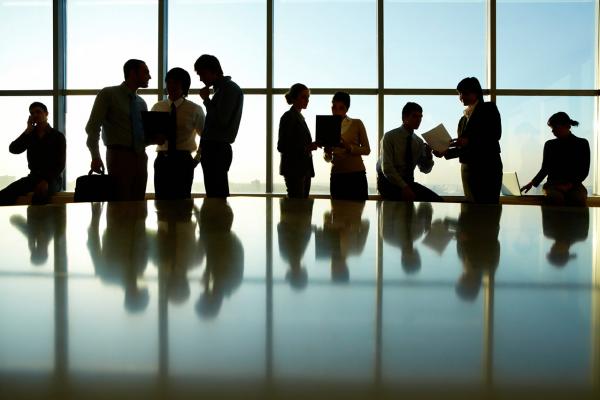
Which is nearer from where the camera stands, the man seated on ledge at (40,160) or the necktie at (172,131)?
the necktie at (172,131)

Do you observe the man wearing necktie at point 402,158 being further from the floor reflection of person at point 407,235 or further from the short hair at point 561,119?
the floor reflection of person at point 407,235

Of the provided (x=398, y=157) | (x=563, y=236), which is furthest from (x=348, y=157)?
(x=563, y=236)

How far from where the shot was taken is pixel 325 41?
9312mm

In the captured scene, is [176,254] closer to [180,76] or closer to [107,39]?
[180,76]

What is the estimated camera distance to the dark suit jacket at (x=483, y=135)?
4.50 metres

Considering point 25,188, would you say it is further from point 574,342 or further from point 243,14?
point 574,342

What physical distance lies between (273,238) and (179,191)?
356 centimetres

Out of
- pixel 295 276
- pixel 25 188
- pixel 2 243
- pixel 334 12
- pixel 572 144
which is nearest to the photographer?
pixel 295 276

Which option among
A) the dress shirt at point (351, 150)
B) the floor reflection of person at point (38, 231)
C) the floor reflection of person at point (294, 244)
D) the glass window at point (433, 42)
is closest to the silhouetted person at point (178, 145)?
the dress shirt at point (351, 150)

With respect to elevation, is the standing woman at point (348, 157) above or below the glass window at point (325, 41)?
below

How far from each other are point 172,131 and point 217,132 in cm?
34

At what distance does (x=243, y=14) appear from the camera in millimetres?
9406

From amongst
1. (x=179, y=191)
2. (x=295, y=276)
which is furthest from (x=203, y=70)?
(x=295, y=276)

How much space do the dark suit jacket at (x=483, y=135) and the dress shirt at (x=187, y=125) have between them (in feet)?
6.93
